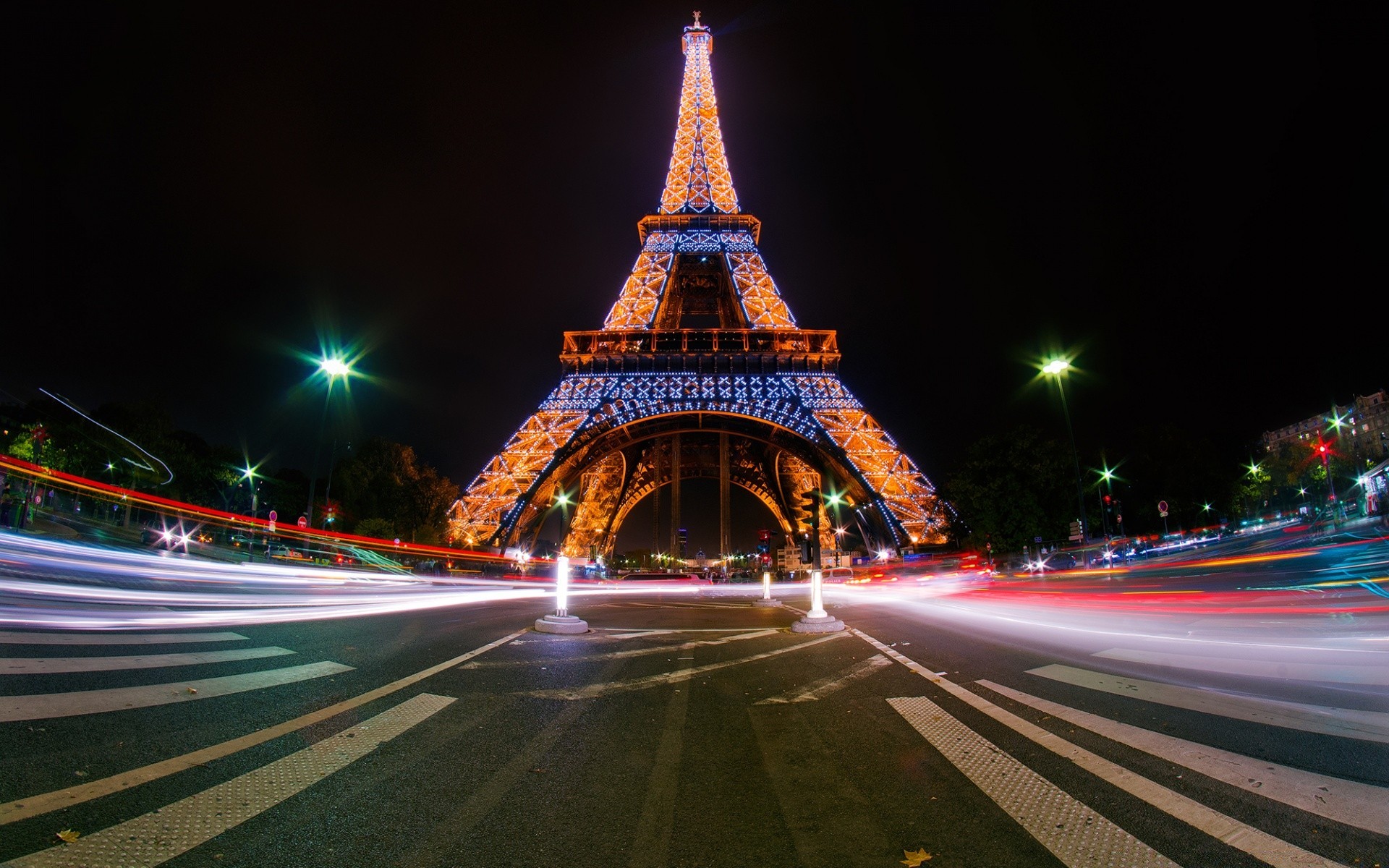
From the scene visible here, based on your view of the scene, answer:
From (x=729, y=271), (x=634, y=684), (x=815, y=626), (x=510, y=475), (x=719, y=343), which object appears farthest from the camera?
(x=729, y=271)

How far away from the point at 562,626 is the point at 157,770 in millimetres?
6644

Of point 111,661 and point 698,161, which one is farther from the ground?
point 698,161

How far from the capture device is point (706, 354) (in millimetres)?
42875

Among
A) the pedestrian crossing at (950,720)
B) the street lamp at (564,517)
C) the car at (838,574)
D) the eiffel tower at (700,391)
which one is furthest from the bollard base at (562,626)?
the street lamp at (564,517)

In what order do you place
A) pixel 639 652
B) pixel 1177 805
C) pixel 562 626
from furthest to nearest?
1. pixel 562 626
2. pixel 639 652
3. pixel 1177 805

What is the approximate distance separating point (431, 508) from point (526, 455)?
16.6m

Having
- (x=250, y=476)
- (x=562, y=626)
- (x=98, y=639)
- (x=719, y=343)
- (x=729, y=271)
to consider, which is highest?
(x=729, y=271)

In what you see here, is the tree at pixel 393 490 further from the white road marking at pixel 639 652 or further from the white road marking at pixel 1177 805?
the white road marking at pixel 1177 805

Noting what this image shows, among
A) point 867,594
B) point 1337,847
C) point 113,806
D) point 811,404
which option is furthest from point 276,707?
point 811,404

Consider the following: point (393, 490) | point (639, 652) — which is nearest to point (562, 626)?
point (639, 652)

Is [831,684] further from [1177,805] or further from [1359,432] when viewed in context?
[1359,432]

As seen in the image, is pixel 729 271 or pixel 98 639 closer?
pixel 98 639

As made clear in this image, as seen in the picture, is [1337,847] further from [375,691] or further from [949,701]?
[375,691]

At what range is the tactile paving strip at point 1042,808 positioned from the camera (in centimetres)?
229
